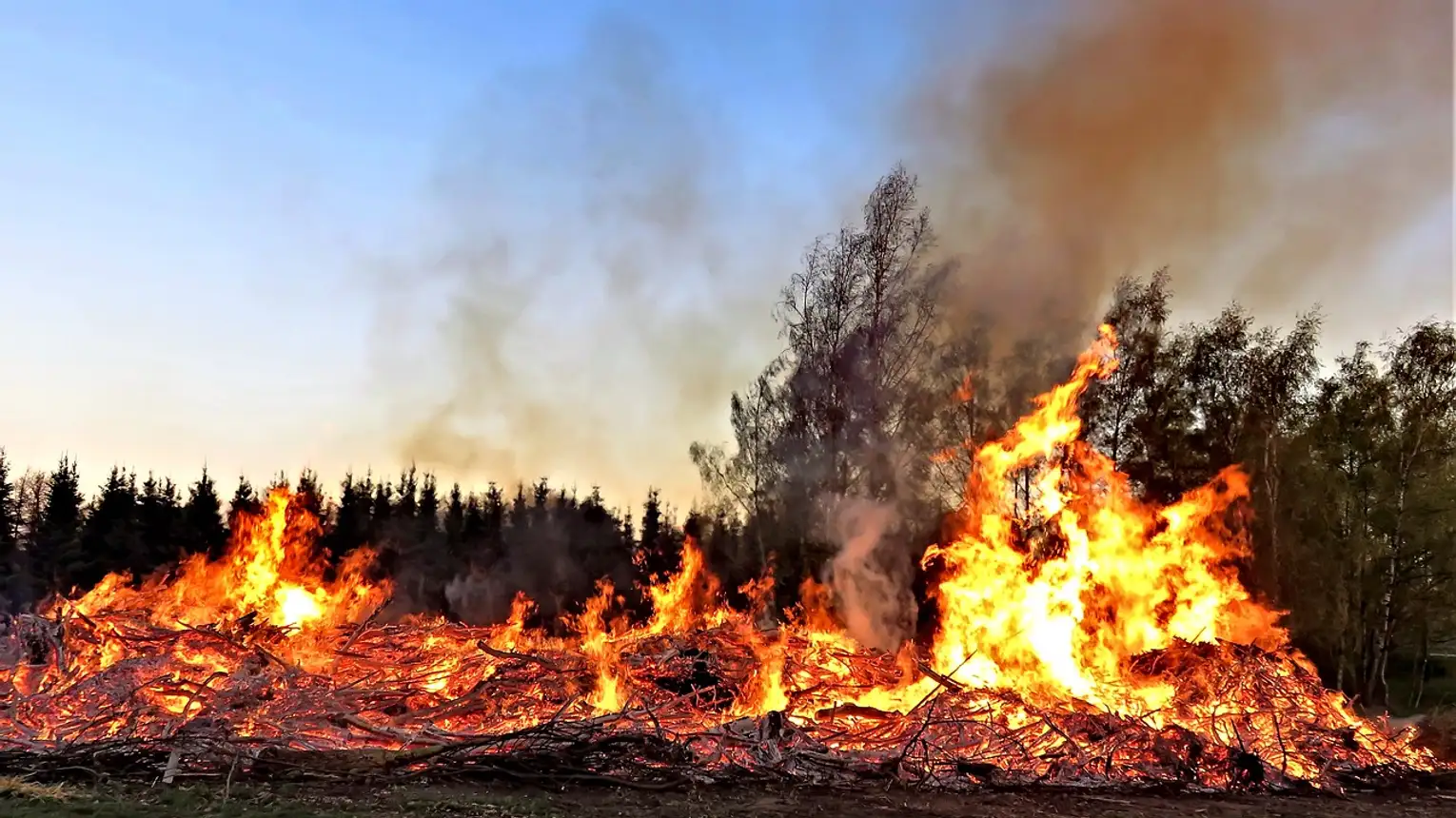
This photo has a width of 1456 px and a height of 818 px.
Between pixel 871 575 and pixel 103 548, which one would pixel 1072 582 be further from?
pixel 103 548

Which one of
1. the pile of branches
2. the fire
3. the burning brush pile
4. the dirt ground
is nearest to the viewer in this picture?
the dirt ground

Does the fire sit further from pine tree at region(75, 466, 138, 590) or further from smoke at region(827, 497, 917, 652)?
pine tree at region(75, 466, 138, 590)

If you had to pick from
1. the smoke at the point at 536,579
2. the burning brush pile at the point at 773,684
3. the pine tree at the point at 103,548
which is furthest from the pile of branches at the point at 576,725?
the pine tree at the point at 103,548

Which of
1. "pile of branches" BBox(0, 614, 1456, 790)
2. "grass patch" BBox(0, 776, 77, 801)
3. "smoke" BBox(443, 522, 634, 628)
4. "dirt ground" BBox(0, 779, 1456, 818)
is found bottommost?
"dirt ground" BBox(0, 779, 1456, 818)

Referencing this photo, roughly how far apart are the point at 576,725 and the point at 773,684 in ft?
9.80

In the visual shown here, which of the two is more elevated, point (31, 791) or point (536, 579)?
point (536, 579)

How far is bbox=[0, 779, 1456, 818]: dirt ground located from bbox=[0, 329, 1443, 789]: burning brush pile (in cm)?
46

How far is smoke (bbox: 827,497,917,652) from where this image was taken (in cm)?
2086

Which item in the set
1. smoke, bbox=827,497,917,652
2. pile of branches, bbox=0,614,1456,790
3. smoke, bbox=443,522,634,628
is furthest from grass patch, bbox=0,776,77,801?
smoke, bbox=443,522,634,628

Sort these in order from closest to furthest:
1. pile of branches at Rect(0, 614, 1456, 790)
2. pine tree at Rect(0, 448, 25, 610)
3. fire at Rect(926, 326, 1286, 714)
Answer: pile of branches at Rect(0, 614, 1456, 790), fire at Rect(926, 326, 1286, 714), pine tree at Rect(0, 448, 25, 610)

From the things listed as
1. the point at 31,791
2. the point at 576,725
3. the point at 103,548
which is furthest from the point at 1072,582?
the point at 103,548

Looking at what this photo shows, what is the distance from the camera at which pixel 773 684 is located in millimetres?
11680

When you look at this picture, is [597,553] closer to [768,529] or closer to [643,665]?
[768,529]

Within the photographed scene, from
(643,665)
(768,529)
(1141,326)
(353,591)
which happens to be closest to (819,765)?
(643,665)
